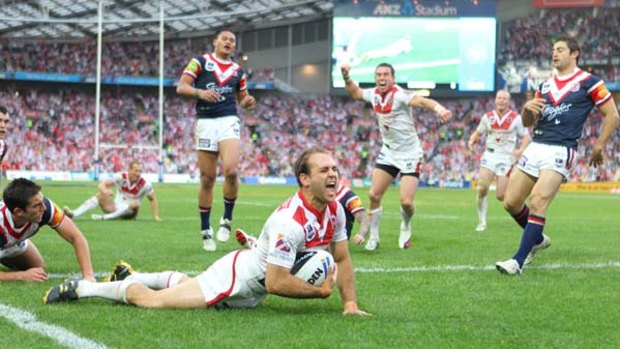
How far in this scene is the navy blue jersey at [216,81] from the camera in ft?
34.3

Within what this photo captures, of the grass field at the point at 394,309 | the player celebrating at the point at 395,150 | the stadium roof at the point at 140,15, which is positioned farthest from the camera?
the stadium roof at the point at 140,15

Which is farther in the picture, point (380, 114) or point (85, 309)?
point (380, 114)

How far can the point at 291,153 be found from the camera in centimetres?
5775

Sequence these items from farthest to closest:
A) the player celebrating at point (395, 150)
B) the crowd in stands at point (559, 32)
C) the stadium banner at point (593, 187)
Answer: the crowd in stands at point (559, 32), the stadium banner at point (593, 187), the player celebrating at point (395, 150)

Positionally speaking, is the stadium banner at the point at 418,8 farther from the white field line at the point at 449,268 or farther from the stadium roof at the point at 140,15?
Result: the white field line at the point at 449,268

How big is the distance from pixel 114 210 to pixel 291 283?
13.1 metres

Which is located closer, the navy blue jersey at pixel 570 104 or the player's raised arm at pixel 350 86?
the navy blue jersey at pixel 570 104

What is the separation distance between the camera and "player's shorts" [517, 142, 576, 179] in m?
8.57

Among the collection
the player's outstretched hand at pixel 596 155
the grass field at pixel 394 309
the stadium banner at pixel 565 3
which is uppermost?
the stadium banner at pixel 565 3

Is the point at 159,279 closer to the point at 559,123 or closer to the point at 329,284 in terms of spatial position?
the point at 329,284

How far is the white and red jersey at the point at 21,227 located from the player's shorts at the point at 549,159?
4801mm

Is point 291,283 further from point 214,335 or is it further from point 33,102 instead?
point 33,102

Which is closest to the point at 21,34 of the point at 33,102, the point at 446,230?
the point at 33,102

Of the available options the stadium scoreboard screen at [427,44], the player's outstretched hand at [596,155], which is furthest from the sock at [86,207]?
the stadium scoreboard screen at [427,44]
